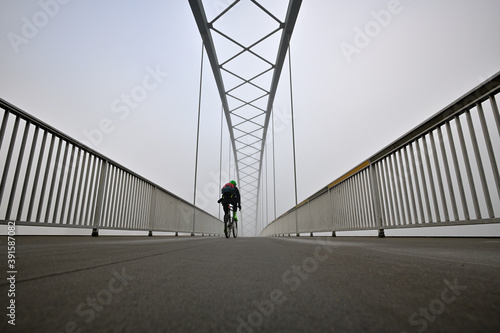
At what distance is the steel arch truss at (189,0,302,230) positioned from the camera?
864 centimetres

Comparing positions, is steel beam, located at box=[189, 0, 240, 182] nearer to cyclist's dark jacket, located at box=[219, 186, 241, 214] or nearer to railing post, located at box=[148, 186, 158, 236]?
cyclist's dark jacket, located at box=[219, 186, 241, 214]

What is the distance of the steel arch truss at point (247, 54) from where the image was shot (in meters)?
8.64

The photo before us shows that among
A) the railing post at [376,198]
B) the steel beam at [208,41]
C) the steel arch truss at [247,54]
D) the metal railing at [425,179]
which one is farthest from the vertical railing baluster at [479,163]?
the steel beam at [208,41]

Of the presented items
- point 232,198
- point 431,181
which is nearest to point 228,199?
point 232,198

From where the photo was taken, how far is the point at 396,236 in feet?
10.9

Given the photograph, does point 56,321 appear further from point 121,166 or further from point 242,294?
point 121,166

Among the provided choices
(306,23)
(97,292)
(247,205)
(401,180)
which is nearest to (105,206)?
(97,292)

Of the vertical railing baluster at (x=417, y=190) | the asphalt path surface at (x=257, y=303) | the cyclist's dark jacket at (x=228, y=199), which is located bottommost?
the asphalt path surface at (x=257, y=303)

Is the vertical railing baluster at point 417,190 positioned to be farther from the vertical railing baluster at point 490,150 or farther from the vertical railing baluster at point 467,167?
the vertical railing baluster at point 490,150

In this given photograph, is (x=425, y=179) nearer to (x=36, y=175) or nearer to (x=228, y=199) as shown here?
(x=36, y=175)

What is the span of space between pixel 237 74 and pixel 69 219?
9.98 m

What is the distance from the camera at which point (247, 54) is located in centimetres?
1040

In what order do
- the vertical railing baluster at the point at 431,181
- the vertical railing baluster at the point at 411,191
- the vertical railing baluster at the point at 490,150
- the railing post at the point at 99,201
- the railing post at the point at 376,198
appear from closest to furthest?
the vertical railing baluster at the point at 490,150
the vertical railing baluster at the point at 431,181
the vertical railing baluster at the point at 411,191
the railing post at the point at 376,198
the railing post at the point at 99,201

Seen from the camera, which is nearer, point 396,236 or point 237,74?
point 396,236
